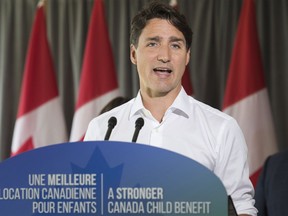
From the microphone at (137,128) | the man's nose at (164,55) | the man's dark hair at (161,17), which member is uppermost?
the man's dark hair at (161,17)

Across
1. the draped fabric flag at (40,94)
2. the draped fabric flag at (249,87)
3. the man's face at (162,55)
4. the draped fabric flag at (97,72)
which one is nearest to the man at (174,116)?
the man's face at (162,55)

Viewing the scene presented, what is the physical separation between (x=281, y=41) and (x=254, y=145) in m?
0.75

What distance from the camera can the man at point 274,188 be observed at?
6.53 feet

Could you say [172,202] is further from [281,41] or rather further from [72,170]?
[281,41]

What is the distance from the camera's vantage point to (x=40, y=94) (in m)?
3.52

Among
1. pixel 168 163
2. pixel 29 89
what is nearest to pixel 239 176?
pixel 168 163

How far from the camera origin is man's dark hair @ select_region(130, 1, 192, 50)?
1390mm

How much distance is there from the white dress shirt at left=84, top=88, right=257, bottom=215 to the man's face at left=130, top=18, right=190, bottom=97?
88 millimetres

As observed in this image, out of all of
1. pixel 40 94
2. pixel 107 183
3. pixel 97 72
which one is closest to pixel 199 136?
pixel 107 183

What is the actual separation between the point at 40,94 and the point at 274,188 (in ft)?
6.27

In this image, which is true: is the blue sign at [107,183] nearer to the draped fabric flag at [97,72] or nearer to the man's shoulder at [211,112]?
the man's shoulder at [211,112]

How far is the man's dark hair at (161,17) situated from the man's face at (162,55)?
1cm

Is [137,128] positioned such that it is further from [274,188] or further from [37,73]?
[37,73]

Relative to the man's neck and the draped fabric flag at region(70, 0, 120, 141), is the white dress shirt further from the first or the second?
the draped fabric flag at region(70, 0, 120, 141)
